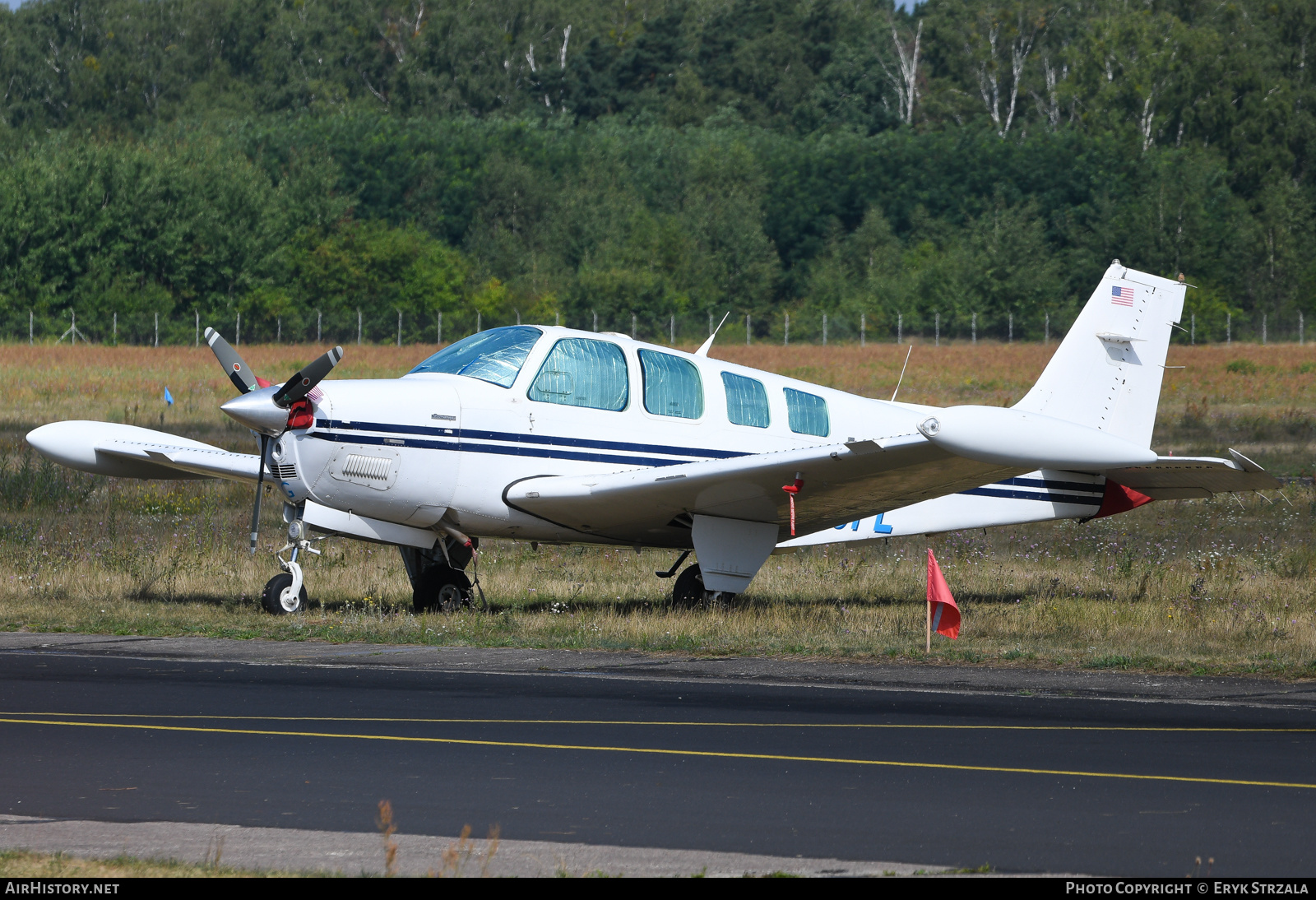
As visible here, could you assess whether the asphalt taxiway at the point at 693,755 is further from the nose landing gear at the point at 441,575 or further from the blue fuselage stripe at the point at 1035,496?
the blue fuselage stripe at the point at 1035,496

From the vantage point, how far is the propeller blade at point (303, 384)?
44.0 ft

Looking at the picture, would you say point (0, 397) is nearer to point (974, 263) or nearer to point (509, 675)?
point (509, 675)

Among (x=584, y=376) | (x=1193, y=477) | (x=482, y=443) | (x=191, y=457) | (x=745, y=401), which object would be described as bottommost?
(x=1193, y=477)

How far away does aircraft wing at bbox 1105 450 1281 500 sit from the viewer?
13.8 meters

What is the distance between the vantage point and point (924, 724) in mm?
9297

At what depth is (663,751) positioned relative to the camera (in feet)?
27.5

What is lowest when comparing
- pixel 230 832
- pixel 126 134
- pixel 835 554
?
pixel 835 554

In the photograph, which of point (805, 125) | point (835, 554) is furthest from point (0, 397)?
point (805, 125)

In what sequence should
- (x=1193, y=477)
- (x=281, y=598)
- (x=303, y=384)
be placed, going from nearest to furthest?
(x=303, y=384) → (x=281, y=598) → (x=1193, y=477)

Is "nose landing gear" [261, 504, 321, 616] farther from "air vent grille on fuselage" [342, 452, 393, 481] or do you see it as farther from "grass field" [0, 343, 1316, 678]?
"air vent grille on fuselage" [342, 452, 393, 481]

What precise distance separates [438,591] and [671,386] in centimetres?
281

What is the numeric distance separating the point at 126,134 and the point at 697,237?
125 ft

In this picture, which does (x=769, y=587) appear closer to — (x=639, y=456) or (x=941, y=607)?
(x=639, y=456)

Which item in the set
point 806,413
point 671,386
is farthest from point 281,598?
point 806,413
